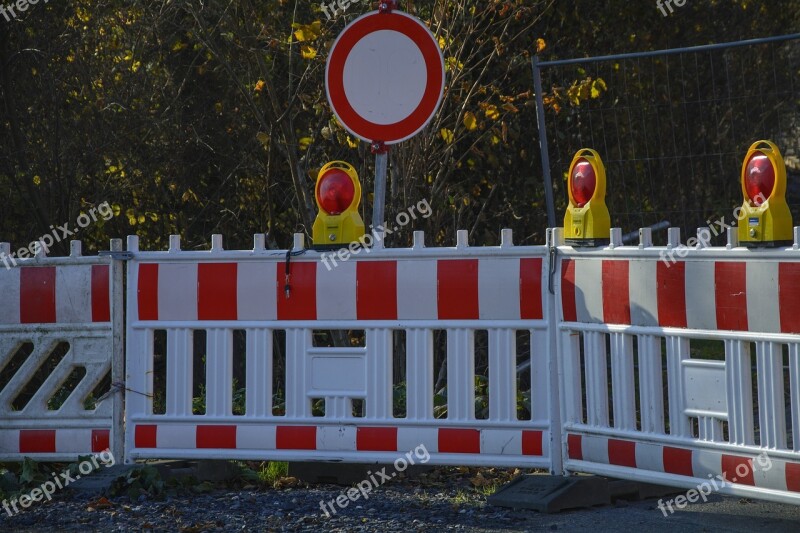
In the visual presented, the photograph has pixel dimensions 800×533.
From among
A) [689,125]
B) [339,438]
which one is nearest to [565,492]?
[339,438]

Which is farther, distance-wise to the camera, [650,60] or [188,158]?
[188,158]

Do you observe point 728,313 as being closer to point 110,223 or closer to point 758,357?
point 758,357

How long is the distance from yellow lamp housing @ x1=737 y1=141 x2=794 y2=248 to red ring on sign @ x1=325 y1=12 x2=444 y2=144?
1.80m

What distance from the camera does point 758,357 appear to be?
553 centimetres

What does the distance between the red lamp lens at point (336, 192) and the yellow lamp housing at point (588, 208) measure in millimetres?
1226

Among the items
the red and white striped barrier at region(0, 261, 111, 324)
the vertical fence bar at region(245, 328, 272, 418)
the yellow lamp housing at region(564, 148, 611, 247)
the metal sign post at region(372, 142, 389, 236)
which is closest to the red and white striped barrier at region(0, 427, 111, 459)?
the red and white striped barrier at region(0, 261, 111, 324)

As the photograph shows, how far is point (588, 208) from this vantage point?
249 inches

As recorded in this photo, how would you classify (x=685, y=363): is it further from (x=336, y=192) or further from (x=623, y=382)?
(x=336, y=192)

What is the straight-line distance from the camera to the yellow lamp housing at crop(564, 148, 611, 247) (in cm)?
633

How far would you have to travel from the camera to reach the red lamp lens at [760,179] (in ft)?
18.4

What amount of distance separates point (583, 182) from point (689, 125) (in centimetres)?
223

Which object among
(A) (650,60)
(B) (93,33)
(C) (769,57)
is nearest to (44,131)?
(B) (93,33)

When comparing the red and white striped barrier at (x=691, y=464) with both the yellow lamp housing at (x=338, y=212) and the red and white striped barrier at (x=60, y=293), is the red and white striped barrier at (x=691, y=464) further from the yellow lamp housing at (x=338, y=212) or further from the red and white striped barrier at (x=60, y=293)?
the red and white striped barrier at (x=60, y=293)

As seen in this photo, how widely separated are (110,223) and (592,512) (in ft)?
24.2
